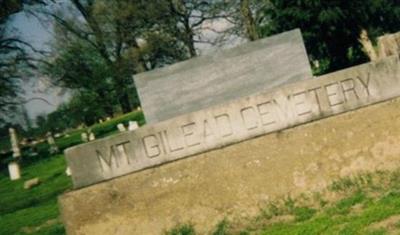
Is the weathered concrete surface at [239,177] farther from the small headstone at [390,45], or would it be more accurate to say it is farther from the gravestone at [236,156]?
the small headstone at [390,45]

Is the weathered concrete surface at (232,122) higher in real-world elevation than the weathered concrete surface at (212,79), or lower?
lower

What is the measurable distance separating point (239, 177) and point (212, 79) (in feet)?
4.94

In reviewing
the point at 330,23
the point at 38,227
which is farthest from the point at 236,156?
the point at 330,23

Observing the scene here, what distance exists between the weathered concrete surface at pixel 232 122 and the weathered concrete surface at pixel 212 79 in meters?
0.68

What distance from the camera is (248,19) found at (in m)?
29.1

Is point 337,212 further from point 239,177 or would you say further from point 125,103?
point 125,103

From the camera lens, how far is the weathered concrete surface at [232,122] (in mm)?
6109

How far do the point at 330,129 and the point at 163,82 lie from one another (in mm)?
2281

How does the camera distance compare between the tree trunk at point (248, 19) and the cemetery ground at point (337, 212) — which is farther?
the tree trunk at point (248, 19)

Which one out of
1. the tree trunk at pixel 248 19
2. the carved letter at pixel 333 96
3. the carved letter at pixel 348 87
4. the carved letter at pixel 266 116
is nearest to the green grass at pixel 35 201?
the carved letter at pixel 266 116

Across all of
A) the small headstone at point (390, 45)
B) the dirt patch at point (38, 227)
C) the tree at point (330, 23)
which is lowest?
the dirt patch at point (38, 227)

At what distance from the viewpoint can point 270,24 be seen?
80.0ft

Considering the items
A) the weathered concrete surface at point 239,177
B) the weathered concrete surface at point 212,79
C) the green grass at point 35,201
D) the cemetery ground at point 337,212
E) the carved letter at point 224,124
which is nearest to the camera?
the cemetery ground at point 337,212

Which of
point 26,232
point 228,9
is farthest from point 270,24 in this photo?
point 26,232
